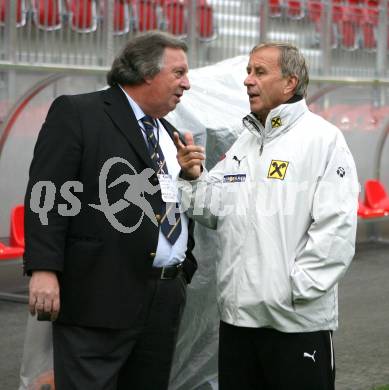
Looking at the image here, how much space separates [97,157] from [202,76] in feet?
6.02

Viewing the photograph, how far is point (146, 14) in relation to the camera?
11273 mm

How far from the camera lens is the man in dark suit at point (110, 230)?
136 inches

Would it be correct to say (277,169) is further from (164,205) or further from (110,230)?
(110,230)

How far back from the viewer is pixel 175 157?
3.89 meters

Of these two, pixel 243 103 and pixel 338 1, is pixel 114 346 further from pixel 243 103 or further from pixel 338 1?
pixel 338 1

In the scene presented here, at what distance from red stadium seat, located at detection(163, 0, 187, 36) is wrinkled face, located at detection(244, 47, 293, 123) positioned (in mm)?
7824

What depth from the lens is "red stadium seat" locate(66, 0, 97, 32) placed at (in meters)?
10.2

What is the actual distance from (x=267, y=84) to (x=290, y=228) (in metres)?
0.58

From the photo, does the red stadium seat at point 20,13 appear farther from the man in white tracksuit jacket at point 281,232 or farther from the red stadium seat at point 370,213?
the man in white tracksuit jacket at point 281,232

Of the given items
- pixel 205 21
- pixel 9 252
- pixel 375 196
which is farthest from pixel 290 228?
pixel 375 196

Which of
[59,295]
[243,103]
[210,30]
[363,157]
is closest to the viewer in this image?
[59,295]

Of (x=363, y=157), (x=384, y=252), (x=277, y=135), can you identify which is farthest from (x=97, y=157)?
(x=363, y=157)

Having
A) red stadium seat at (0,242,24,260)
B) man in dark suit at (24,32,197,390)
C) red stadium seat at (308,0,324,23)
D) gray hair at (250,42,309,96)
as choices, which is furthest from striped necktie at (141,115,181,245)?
red stadium seat at (308,0,324,23)

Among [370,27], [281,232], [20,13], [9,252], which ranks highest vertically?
[20,13]
